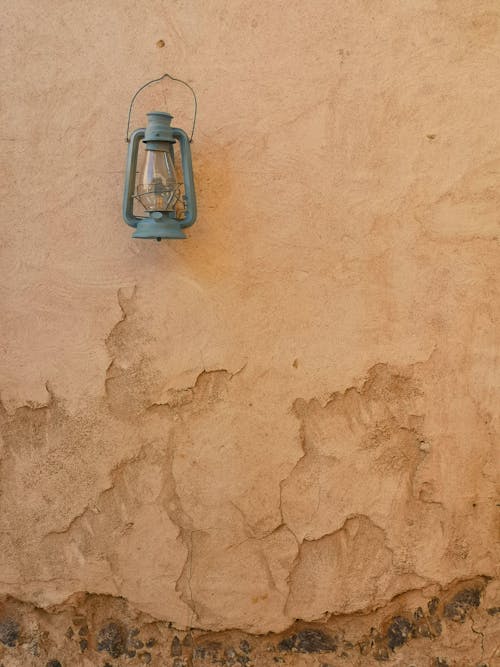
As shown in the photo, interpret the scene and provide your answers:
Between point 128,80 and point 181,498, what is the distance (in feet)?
3.40

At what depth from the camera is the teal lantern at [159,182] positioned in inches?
56.1

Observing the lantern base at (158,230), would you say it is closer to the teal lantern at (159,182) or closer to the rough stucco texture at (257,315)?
the teal lantern at (159,182)

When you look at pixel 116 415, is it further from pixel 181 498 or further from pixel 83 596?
pixel 83 596

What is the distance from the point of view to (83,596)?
64.8 inches

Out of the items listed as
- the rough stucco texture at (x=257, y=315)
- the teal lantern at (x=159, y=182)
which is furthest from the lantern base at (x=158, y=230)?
the rough stucco texture at (x=257, y=315)

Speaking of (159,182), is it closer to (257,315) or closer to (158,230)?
(158,230)

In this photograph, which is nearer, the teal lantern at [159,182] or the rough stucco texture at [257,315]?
the teal lantern at [159,182]

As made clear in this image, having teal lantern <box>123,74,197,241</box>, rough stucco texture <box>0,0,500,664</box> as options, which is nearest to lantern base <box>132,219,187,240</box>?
teal lantern <box>123,74,197,241</box>

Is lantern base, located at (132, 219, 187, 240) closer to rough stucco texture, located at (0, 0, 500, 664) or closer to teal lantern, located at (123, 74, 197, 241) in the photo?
teal lantern, located at (123, 74, 197, 241)

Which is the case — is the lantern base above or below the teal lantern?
below

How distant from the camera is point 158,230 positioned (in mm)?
1424

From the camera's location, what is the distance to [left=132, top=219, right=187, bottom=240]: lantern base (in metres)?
1.42

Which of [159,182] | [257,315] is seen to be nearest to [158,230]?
[159,182]

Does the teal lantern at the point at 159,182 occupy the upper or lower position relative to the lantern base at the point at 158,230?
upper
